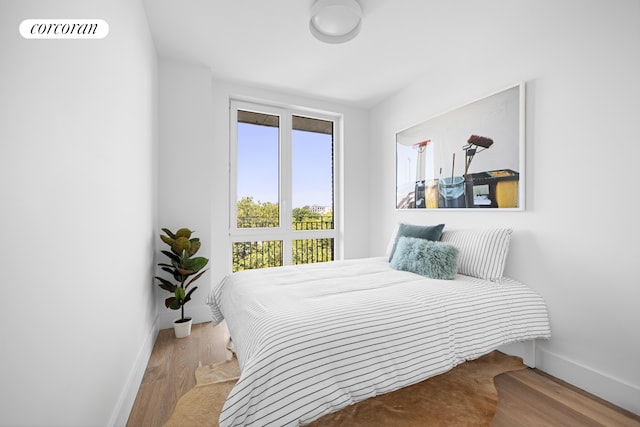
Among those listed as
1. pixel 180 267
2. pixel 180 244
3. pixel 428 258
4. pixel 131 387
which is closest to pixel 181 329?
pixel 180 267

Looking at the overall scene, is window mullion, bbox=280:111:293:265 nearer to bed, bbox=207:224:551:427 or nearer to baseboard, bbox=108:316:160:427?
bed, bbox=207:224:551:427

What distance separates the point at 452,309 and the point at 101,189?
6.48ft

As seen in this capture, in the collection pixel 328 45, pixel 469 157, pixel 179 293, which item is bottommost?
pixel 179 293

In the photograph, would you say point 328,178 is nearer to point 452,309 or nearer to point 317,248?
point 317,248

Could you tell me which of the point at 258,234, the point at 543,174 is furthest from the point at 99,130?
the point at 543,174

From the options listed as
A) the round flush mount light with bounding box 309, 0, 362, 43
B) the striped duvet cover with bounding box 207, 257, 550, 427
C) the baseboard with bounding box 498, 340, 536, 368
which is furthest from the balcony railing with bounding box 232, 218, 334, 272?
the baseboard with bounding box 498, 340, 536, 368

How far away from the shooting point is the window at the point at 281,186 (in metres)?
3.50

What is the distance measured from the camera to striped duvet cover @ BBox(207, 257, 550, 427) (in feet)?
3.82

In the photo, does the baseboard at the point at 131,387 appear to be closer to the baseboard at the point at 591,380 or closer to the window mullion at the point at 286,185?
the window mullion at the point at 286,185

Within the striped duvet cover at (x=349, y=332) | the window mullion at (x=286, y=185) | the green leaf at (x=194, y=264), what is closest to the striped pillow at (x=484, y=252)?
the striped duvet cover at (x=349, y=332)

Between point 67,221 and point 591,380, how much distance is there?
2944mm

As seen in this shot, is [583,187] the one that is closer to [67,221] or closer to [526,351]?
[526,351]

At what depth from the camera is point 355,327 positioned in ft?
4.54

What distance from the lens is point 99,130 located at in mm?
1263
